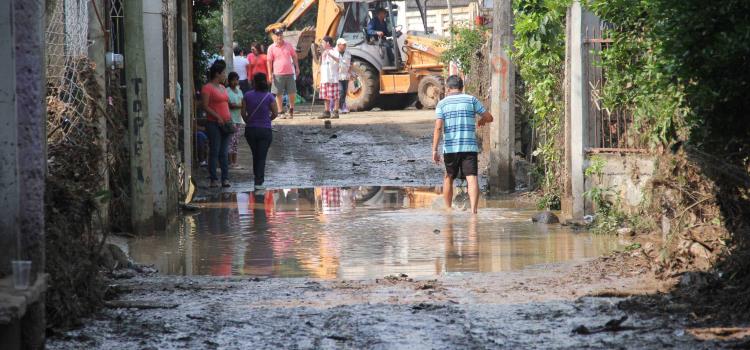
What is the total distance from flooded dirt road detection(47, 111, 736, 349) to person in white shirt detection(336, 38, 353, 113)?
11128 millimetres

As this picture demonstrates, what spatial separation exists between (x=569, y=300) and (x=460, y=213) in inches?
247

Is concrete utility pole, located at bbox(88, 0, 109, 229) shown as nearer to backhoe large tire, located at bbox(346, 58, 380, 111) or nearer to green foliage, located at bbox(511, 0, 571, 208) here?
green foliage, located at bbox(511, 0, 571, 208)

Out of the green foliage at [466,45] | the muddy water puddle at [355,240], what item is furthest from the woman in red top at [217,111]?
the green foliage at [466,45]

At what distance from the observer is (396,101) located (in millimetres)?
31828

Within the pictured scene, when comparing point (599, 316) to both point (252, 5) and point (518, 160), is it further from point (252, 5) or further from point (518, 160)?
point (252, 5)

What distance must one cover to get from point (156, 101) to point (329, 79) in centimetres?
1478

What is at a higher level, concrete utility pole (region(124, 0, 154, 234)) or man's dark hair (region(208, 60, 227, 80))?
man's dark hair (region(208, 60, 227, 80))

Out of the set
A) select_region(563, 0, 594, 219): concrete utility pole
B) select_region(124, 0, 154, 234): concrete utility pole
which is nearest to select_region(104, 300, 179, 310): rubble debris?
select_region(124, 0, 154, 234): concrete utility pole

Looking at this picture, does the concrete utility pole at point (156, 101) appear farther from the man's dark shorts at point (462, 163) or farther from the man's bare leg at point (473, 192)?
the man's bare leg at point (473, 192)

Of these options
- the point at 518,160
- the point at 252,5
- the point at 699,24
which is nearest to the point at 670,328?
the point at 699,24

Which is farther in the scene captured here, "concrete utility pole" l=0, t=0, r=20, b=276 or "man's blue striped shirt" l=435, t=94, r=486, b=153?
"man's blue striped shirt" l=435, t=94, r=486, b=153

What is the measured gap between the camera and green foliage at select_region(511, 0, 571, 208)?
550 inches

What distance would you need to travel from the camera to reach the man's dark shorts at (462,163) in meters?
14.3

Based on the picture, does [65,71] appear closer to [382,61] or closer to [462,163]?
[462,163]
